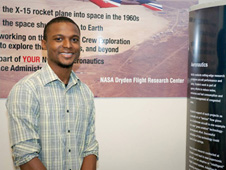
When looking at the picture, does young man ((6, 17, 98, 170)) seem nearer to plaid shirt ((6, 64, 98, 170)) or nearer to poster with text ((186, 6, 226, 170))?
plaid shirt ((6, 64, 98, 170))

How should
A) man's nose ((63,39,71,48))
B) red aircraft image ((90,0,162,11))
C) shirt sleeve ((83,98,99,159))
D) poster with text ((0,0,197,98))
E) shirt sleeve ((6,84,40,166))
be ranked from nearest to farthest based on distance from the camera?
shirt sleeve ((6,84,40,166)), man's nose ((63,39,71,48)), shirt sleeve ((83,98,99,159)), poster with text ((0,0,197,98)), red aircraft image ((90,0,162,11))

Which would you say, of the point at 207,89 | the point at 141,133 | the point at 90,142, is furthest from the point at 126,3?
the point at 90,142

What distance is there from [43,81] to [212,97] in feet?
3.91

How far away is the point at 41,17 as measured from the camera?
217 centimetres

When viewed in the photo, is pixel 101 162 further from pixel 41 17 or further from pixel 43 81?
pixel 41 17

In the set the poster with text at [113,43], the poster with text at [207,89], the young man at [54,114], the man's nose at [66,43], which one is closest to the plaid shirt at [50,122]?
the young man at [54,114]

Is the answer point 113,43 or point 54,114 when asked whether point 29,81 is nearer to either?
point 54,114

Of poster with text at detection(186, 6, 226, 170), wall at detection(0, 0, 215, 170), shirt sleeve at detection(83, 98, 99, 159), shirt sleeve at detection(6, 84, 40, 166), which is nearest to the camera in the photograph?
shirt sleeve at detection(6, 84, 40, 166)

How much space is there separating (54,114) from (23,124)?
0.59 feet

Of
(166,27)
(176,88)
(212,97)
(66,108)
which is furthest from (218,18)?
(66,108)

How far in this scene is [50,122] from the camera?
1415 millimetres

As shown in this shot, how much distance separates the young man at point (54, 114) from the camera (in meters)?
1.32

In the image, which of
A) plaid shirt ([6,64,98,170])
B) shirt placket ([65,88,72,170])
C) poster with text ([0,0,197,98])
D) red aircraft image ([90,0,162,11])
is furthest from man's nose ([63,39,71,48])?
red aircraft image ([90,0,162,11])

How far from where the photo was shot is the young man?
52.0 inches
